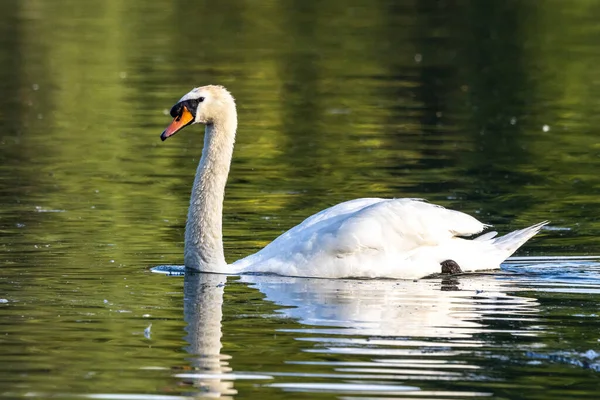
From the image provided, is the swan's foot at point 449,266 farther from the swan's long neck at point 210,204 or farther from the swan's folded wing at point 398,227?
the swan's long neck at point 210,204

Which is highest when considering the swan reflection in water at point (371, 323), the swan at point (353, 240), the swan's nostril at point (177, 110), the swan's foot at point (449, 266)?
the swan's nostril at point (177, 110)

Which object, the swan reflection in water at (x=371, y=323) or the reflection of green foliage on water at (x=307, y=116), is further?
the reflection of green foliage on water at (x=307, y=116)

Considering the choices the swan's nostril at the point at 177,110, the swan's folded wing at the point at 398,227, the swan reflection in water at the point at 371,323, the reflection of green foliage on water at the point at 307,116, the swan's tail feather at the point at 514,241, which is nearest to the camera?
the swan reflection in water at the point at 371,323

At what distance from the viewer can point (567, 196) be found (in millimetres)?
17797

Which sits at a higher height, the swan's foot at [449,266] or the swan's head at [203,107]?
the swan's head at [203,107]

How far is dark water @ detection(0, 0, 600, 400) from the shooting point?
9.68 m

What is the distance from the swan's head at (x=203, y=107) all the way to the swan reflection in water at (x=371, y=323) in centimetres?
152

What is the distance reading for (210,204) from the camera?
1384 centimetres

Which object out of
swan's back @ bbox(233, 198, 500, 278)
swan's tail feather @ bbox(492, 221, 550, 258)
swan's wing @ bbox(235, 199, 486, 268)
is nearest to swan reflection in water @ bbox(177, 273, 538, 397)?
swan's back @ bbox(233, 198, 500, 278)

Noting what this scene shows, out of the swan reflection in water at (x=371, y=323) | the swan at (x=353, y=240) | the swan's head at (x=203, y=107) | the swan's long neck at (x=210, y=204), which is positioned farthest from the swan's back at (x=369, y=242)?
the swan's head at (x=203, y=107)

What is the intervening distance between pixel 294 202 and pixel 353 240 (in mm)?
4614

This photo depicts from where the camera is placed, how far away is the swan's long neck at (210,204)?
13523 mm

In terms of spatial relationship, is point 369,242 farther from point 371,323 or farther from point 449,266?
point 371,323

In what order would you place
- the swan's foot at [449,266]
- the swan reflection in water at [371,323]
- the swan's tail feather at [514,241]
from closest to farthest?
the swan reflection in water at [371,323], the swan's foot at [449,266], the swan's tail feather at [514,241]
